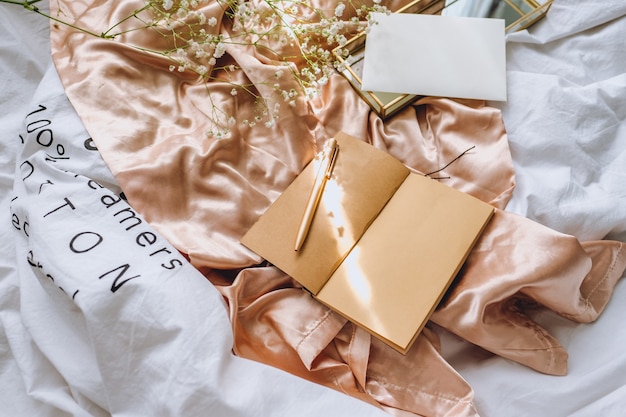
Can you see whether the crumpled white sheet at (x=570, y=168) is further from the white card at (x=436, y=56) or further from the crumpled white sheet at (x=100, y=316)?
the crumpled white sheet at (x=100, y=316)

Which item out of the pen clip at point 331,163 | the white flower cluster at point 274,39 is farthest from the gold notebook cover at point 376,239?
the white flower cluster at point 274,39

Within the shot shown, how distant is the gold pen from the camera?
61cm

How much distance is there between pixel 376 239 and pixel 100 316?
13.9 inches

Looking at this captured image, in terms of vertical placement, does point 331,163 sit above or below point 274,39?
below

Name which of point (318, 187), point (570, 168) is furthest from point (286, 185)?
point (570, 168)

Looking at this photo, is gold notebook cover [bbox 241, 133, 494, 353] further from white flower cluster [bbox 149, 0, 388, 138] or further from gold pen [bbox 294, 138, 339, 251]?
white flower cluster [bbox 149, 0, 388, 138]

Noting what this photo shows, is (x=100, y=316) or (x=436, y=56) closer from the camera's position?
(x=100, y=316)

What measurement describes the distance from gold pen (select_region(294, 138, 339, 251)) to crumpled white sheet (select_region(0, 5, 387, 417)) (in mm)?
134

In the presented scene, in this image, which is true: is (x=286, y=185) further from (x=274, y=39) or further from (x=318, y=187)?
(x=274, y=39)

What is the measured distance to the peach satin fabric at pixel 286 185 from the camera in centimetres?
58

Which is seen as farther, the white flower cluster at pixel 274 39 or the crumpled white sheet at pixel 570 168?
the white flower cluster at pixel 274 39

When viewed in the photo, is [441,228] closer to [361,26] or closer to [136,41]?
[361,26]

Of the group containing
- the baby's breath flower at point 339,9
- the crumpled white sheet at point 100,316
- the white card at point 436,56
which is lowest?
the crumpled white sheet at point 100,316

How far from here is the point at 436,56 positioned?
73 centimetres
